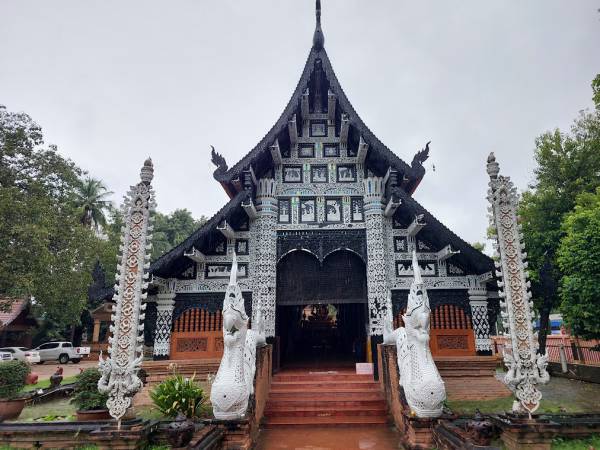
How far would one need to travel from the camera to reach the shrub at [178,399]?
6324 millimetres

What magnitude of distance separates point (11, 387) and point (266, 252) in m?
5.61

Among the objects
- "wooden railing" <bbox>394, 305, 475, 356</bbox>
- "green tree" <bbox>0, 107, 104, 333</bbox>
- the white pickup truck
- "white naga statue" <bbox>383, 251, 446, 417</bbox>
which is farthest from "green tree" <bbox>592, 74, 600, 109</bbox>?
the white pickup truck

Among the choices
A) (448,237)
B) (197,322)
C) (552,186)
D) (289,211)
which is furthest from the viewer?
(552,186)

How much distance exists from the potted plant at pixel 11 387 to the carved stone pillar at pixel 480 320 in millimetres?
9313

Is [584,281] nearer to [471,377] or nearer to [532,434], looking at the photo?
[471,377]

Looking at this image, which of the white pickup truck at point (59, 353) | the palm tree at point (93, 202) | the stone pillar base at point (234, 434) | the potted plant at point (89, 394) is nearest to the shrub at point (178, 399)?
the potted plant at point (89, 394)

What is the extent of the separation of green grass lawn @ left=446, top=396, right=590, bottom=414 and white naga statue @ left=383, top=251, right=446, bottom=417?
87.1 inches

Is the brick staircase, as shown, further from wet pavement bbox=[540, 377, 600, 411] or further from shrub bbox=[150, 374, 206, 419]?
wet pavement bbox=[540, 377, 600, 411]

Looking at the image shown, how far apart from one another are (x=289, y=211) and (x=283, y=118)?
7.33 ft

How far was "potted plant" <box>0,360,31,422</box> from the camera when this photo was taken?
23.5ft

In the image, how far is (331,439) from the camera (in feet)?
19.7

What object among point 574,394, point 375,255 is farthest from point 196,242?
point 574,394

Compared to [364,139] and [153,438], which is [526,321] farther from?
[364,139]

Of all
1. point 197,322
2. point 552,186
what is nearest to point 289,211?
point 197,322
